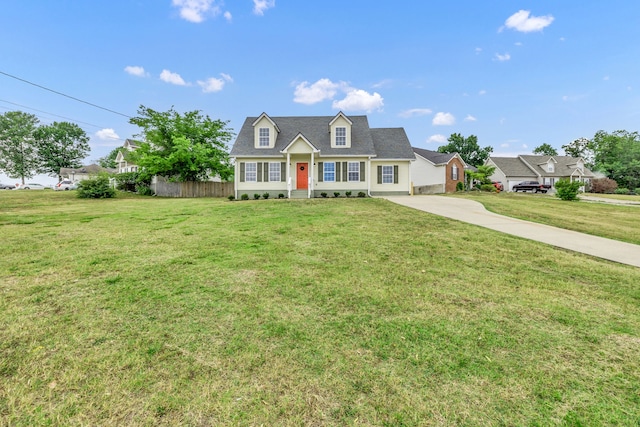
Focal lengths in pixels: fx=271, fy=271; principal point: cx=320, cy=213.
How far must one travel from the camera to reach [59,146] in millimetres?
56375

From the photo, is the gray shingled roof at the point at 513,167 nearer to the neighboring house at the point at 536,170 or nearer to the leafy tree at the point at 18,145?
the neighboring house at the point at 536,170

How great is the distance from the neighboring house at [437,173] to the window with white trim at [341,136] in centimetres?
1143

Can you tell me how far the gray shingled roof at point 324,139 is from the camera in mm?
20219

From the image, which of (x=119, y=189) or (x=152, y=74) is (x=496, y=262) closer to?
(x=152, y=74)

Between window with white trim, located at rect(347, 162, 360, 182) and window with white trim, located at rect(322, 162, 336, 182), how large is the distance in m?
1.13

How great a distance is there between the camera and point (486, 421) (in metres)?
1.75

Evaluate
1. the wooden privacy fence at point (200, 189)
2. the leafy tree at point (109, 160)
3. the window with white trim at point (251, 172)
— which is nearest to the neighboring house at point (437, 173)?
the window with white trim at point (251, 172)

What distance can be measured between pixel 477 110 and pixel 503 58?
738 centimetres

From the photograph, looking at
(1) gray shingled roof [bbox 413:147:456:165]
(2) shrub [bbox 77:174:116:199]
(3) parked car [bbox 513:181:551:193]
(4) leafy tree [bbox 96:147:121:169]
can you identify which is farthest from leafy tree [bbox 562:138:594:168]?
(4) leafy tree [bbox 96:147:121:169]

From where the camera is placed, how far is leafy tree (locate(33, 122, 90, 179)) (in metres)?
54.3

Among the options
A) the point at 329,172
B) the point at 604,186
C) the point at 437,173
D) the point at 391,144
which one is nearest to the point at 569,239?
the point at 329,172

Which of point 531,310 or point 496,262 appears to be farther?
point 496,262

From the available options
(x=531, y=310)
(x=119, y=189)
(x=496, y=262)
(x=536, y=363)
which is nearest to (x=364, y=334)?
(x=536, y=363)

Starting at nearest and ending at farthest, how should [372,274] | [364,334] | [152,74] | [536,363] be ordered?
[536,363], [364,334], [372,274], [152,74]
